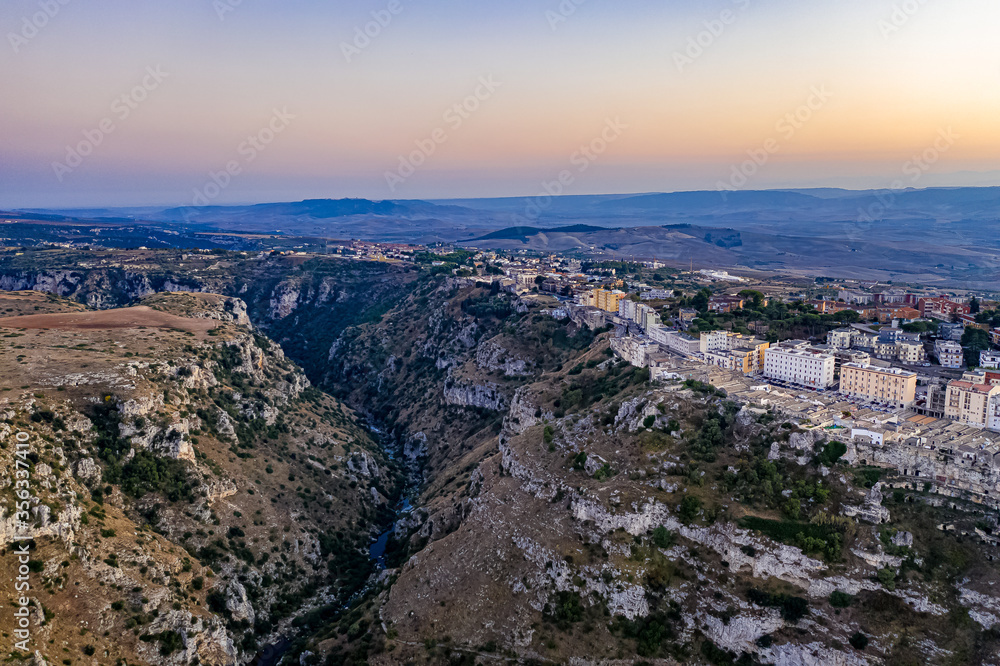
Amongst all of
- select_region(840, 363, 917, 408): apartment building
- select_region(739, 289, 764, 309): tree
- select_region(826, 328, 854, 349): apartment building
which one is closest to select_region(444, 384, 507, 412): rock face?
select_region(739, 289, 764, 309): tree

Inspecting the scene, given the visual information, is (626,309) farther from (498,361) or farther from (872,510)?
(872,510)

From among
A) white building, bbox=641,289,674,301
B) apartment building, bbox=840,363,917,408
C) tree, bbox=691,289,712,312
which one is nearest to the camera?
apartment building, bbox=840,363,917,408

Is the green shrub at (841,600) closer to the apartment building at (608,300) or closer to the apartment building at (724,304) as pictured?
the apartment building at (724,304)

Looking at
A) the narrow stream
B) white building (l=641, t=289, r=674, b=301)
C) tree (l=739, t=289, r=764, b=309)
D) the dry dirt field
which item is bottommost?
the narrow stream

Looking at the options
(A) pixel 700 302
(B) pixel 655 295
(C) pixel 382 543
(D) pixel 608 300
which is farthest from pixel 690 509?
(B) pixel 655 295

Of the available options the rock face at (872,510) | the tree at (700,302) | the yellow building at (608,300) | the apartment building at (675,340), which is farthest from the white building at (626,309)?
the rock face at (872,510)

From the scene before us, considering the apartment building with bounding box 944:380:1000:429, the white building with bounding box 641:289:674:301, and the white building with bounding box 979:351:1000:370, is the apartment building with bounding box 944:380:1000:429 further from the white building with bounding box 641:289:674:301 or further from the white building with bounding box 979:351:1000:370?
the white building with bounding box 641:289:674:301

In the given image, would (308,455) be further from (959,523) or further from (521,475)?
(959,523)
